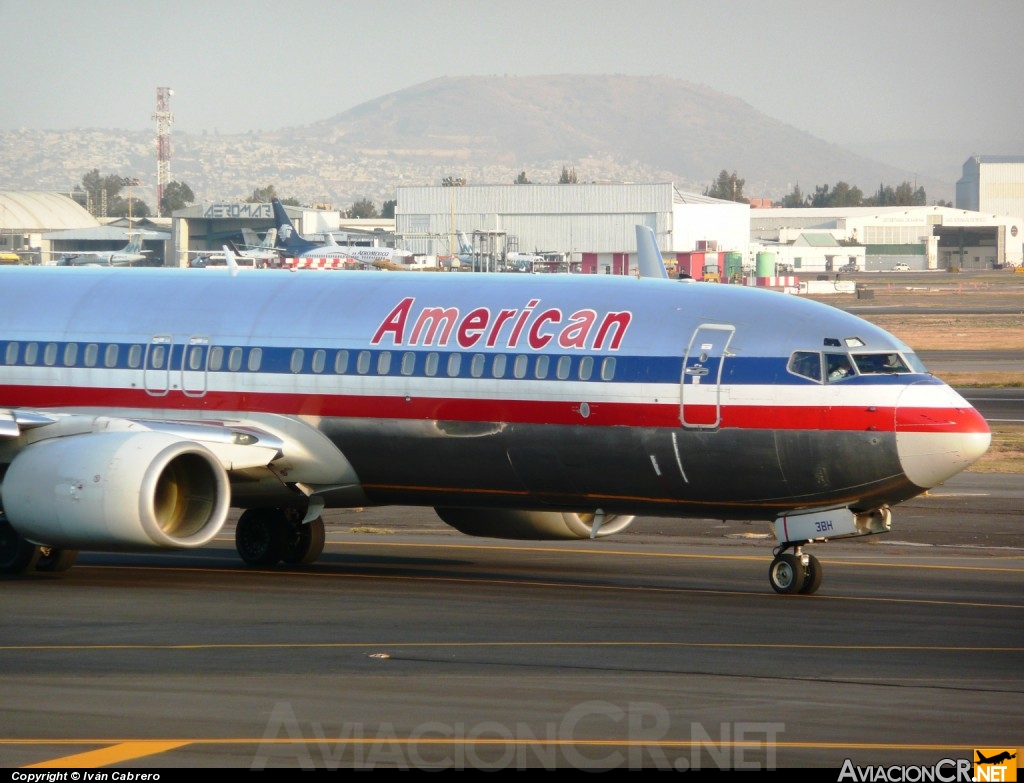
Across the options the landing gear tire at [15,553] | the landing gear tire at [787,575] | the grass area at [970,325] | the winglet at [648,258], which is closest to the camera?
the landing gear tire at [787,575]

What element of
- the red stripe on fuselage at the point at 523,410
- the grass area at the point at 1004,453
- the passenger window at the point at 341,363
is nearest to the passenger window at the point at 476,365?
the red stripe on fuselage at the point at 523,410

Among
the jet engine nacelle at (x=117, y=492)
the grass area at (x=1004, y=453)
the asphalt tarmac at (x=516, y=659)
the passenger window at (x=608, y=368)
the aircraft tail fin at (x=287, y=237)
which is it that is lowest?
the asphalt tarmac at (x=516, y=659)

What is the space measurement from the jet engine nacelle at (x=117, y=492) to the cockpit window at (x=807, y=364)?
8.48 meters

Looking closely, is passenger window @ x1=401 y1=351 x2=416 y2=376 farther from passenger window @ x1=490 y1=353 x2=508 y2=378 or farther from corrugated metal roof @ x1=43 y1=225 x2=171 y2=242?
corrugated metal roof @ x1=43 y1=225 x2=171 y2=242

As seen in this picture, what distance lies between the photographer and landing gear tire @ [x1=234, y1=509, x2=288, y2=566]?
27391 mm

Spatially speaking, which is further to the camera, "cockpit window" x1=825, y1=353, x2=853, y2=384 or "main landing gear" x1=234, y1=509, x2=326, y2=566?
"main landing gear" x1=234, y1=509, x2=326, y2=566

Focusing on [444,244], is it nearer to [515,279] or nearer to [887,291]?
[887,291]

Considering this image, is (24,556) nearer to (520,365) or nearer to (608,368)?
(520,365)

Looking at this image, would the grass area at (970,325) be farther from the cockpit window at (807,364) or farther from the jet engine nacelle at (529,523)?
the cockpit window at (807,364)

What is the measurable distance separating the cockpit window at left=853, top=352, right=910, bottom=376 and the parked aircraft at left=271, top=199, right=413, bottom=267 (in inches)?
4607

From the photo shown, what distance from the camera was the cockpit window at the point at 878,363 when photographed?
22.6 meters

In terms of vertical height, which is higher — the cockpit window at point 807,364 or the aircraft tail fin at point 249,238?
the aircraft tail fin at point 249,238

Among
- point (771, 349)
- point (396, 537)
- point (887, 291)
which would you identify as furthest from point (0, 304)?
point (887, 291)

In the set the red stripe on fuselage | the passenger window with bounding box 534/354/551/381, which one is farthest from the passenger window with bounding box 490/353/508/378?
the passenger window with bounding box 534/354/551/381
